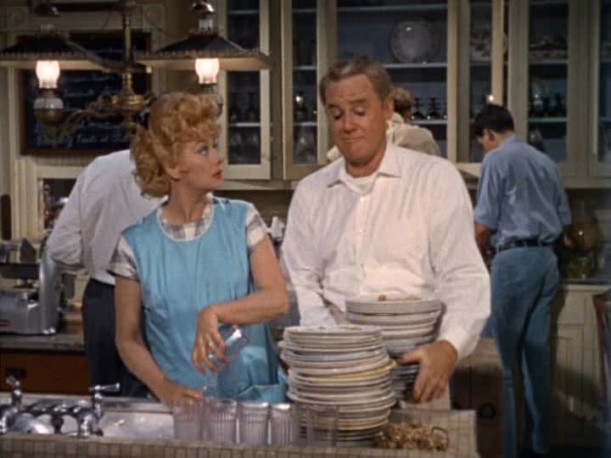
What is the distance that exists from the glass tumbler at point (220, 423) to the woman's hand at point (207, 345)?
0.45 feet

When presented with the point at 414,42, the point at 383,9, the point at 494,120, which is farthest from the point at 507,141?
the point at 383,9

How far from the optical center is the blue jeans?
4.08 metres

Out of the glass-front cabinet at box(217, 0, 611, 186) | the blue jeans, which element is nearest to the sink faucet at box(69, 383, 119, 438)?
the blue jeans

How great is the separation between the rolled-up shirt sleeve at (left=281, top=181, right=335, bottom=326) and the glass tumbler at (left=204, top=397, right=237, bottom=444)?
51cm

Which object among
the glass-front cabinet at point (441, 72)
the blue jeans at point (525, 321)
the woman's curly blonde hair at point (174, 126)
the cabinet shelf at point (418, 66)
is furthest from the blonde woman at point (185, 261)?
the cabinet shelf at point (418, 66)

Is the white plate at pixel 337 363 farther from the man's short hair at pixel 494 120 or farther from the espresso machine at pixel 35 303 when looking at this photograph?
the man's short hair at pixel 494 120

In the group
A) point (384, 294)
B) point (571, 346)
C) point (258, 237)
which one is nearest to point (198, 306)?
point (258, 237)

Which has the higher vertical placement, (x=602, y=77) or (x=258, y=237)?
(x=602, y=77)

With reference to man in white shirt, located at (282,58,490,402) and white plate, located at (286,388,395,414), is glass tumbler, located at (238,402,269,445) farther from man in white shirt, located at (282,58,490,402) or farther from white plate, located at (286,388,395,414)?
man in white shirt, located at (282,58,490,402)

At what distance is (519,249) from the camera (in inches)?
163

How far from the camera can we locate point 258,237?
1.91 meters

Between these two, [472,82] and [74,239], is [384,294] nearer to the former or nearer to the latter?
[74,239]

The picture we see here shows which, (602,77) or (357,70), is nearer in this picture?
(357,70)

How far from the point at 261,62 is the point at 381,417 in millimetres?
1748
